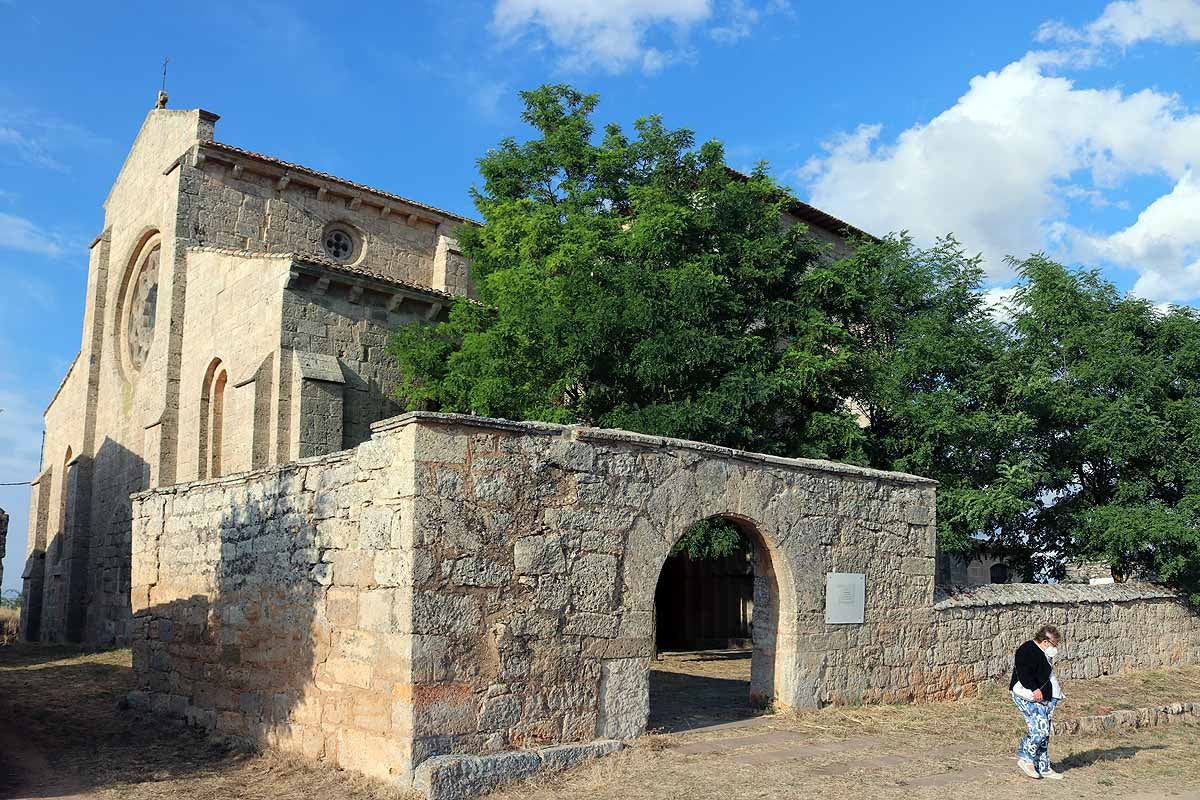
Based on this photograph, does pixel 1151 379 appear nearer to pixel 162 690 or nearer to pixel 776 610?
pixel 776 610

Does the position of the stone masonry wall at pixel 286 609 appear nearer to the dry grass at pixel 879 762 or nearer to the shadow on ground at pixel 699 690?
the dry grass at pixel 879 762

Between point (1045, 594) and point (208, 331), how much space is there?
1523cm

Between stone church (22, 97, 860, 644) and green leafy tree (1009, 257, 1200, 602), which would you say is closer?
green leafy tree (1009, 257, 1200, 602)

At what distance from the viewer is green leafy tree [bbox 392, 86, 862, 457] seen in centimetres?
1430

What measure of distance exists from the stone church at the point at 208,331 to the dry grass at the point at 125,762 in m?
3.93

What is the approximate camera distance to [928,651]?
1119 centimetres

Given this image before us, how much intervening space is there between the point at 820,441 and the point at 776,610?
19.3ft

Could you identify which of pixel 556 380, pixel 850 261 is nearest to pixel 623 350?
pixel 556 380

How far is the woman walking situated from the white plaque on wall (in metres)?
2.39

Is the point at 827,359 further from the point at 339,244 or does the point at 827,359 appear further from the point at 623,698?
the point at 339,244

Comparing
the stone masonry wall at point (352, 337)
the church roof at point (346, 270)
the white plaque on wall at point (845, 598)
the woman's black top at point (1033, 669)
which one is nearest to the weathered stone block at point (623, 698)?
the white plaque on wall at point (845, 598)

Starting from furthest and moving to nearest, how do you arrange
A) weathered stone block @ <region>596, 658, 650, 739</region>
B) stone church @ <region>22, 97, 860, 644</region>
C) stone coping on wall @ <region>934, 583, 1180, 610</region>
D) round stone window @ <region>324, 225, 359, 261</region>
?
round stone window @ <region>324, 225, 359, 261</region> < stone church @ <region>22, 97, 860, 644</region> < stone coping on wall @ <region>934, 583, 1180, 610</region> < weathered stone block @ <region>596, 658, 650, 739</region>

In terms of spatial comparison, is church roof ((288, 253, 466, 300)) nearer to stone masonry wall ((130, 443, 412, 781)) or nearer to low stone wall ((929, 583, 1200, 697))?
stone masonry wall ((130, 443, 412, 781))

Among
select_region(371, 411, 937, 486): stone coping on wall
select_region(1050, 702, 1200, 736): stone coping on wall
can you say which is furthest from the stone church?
select_region(1050, 702, 1200, 736): stone coping on wall
